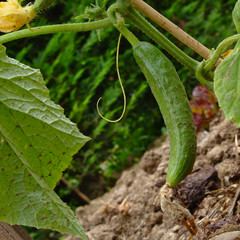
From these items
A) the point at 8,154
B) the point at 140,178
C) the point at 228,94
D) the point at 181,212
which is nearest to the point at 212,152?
the point at 140,178

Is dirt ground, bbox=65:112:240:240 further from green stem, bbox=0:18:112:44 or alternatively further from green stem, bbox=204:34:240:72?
green stem, bbox=0:18:112:44

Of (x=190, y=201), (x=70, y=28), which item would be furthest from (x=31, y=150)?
(x=190, y=201)

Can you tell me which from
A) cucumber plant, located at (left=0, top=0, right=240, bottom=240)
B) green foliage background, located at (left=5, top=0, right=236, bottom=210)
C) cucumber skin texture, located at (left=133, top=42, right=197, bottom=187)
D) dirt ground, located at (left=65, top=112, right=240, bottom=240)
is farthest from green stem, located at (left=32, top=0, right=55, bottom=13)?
green foliage background, located at (left=5, top=0, right=236, bottom=210)

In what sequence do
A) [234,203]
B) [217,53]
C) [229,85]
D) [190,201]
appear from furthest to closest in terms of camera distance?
[190,201] < [234,203] < [217,53] < [229,85]

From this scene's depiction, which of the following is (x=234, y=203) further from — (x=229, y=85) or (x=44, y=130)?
(x=44, y=130)

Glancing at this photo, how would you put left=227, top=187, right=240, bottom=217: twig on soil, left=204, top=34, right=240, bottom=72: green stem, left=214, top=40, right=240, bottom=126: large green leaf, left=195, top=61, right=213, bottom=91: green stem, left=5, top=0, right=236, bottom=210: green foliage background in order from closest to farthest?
left=214, top=40, right=240, bottom=126: large green leaf → left=204, top=34, right=240, bottom=72: green stem → left=195, top=61, right=213, bottom=91: green stem → left=227, top=187, right=240, bottom=217: twig on soil → left=5, top=0, right=236, bottom=210: green foliage background

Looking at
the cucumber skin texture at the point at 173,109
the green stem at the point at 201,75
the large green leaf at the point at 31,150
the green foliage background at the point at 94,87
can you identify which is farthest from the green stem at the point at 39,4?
the green foliage background at the point at 94,87

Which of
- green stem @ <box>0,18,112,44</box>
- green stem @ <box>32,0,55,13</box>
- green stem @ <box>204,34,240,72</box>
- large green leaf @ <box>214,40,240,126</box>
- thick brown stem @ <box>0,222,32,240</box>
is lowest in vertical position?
thick brown stem @ <box>0,222,32,240</box>

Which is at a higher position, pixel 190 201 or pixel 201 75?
pixel 201 75

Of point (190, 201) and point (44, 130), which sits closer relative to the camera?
point (44, 130)
